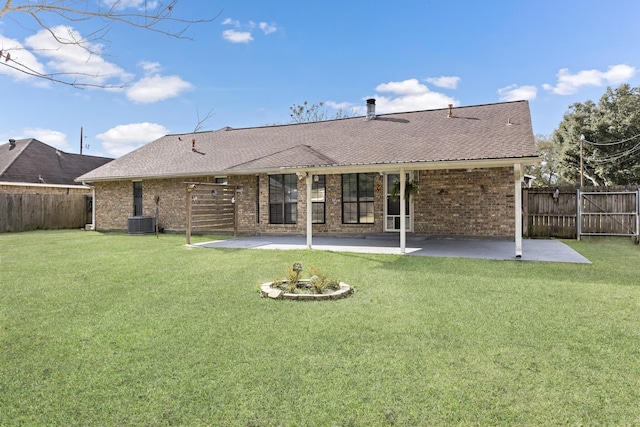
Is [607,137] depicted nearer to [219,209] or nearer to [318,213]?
[318,213]

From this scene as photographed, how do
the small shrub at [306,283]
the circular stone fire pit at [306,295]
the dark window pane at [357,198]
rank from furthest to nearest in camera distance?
the dark window pane at [357,198], the small shrub at [306,283], the circular stone fire pit at [306,295]

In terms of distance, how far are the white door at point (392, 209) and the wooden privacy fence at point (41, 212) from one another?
16.3 m

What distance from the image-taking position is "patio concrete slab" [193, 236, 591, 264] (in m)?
8.79

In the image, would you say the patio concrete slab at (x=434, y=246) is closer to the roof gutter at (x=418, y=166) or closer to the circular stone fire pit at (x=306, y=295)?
the roof gutter at (x=418, y=166)

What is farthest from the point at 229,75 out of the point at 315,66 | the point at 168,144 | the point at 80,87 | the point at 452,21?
the point at 80,87

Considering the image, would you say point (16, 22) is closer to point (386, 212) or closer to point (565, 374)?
point (565, 374)

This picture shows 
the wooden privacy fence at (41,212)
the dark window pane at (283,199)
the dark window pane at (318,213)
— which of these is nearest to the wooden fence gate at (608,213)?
the dark window pane at (318,213)

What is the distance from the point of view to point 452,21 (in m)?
12.9

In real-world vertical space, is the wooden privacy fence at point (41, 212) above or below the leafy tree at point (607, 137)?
below

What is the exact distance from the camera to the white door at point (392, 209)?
1242cm

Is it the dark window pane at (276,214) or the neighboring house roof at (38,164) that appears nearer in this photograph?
the dark window pane at (276,214)

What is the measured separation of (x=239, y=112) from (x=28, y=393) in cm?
2503

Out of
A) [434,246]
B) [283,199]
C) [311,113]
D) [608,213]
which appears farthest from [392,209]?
[311,113]

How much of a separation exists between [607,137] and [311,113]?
21462mm
